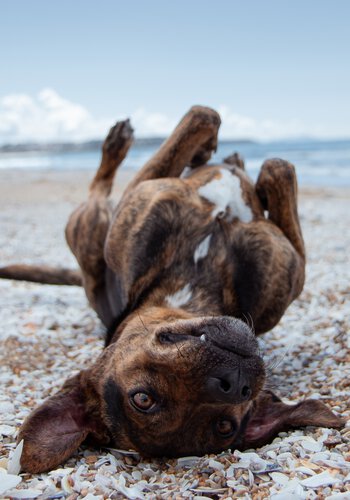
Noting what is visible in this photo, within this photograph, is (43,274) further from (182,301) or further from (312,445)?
(312,445)

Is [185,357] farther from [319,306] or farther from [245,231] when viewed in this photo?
[319,306]

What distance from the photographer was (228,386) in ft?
8.48

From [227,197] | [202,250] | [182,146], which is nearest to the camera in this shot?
[202,250]

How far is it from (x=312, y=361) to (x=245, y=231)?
35.9 inches

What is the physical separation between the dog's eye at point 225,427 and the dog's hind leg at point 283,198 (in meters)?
1.80

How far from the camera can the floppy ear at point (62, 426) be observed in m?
2.67

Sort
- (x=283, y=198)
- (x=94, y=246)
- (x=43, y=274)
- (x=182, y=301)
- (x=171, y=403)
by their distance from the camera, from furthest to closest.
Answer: (x=43, y=274)
(x=94, y=246)
(x=283, y=198)
(x=182, y=301)
(x=171, y=403)

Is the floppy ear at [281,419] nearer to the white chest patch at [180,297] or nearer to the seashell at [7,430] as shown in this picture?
the white chest patch at [180,297]

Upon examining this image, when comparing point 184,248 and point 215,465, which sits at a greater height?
point 184,248

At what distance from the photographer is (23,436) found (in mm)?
2691

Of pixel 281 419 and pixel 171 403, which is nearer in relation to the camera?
pixel 171 403

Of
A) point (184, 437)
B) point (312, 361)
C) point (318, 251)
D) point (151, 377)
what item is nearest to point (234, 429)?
point (184, 437)

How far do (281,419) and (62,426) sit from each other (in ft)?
3.29

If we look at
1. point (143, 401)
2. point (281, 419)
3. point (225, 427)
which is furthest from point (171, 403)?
point (281, 419)
